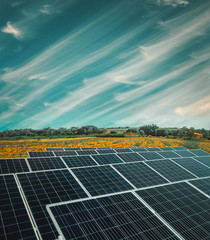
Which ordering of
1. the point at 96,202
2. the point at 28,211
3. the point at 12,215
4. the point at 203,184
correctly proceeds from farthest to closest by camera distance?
the point at 203,184 < the point at 96,202 < the point at 28,211 < the point at 12,215

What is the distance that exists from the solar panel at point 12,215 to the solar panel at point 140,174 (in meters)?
9.51

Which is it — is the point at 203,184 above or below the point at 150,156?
below

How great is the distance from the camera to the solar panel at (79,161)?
18681mm

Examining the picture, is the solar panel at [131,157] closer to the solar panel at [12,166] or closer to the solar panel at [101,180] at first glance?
the solar panel at [101,180]

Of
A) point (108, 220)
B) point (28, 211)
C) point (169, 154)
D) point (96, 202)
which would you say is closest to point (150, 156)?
point (169, 154)

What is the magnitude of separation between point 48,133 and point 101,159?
7875 cm

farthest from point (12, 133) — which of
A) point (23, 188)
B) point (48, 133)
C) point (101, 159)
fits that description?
point (23, 188)

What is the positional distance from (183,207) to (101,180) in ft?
22.3

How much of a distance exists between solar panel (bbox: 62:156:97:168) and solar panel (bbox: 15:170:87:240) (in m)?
2.38

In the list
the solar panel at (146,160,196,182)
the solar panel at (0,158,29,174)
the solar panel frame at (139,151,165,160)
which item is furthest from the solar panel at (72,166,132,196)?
the solar panel frame at (139,151,165,160)

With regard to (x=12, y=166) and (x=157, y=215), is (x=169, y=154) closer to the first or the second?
(x=157, y=215)

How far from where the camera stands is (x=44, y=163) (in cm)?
1728

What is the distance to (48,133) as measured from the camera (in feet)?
314

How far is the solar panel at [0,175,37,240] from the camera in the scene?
929 centimetres
